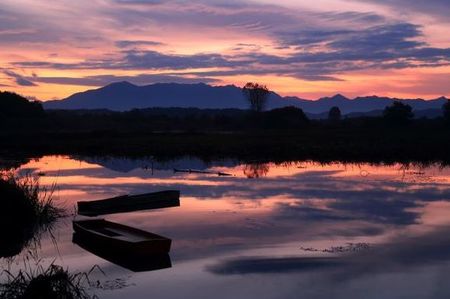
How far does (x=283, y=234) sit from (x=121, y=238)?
4995 millimetres

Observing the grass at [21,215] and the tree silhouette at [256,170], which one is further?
the tree silhouette at [256,170]

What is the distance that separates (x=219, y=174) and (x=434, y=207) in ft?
42.0

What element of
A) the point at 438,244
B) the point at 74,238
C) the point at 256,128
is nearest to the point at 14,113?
the point at 256,128

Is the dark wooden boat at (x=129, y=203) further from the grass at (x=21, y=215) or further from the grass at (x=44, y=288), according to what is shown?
the grass at (x=44, y=288)

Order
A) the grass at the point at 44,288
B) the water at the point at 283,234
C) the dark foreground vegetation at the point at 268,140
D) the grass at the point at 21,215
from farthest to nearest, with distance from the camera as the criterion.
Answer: the dark foreground vegetation at the point at 268,140
the grass at the point at 21,215
the water at the point at 283,234
the grass at the point at 44,288

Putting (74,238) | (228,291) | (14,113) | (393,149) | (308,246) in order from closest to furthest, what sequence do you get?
1. (228,291)
2. (308,246)
3. (74,238)
4. (393,149)
5. (14,113)

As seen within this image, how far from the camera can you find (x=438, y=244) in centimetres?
Answer: 1605

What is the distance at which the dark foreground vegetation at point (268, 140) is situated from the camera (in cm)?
4362

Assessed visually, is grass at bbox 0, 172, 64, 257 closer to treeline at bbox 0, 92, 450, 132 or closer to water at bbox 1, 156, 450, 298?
water at bbox 1, 156, 450, 298

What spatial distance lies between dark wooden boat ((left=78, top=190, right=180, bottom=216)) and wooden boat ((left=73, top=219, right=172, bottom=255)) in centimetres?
354

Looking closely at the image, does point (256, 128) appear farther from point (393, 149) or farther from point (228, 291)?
point (228, 291)

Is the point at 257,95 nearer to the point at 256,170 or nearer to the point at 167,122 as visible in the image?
the point at 167,122

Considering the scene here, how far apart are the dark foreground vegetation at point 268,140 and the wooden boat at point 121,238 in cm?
2464

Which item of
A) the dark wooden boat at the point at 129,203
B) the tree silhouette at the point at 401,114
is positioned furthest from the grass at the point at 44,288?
the tree silhouette at the point at 401,114
